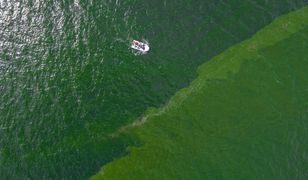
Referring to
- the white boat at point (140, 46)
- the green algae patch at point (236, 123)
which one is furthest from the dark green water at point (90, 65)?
the green algae patch at point (236, 123)

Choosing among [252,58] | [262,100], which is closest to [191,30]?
[252,58]

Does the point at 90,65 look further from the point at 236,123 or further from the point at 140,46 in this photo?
the point at 236,123

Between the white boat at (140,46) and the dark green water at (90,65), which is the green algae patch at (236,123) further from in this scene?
the white boat at (140,46)

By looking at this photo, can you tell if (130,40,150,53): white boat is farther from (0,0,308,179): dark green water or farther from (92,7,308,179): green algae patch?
(92,7,308,179): green algae patch

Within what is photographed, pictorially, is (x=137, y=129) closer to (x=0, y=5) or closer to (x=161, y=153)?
(x=161, y=153)

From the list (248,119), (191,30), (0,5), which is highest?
(191,30)

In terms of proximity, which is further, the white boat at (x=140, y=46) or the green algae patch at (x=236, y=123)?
the white boat at (x=140, y=46)

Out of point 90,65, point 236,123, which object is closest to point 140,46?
point 90,65
